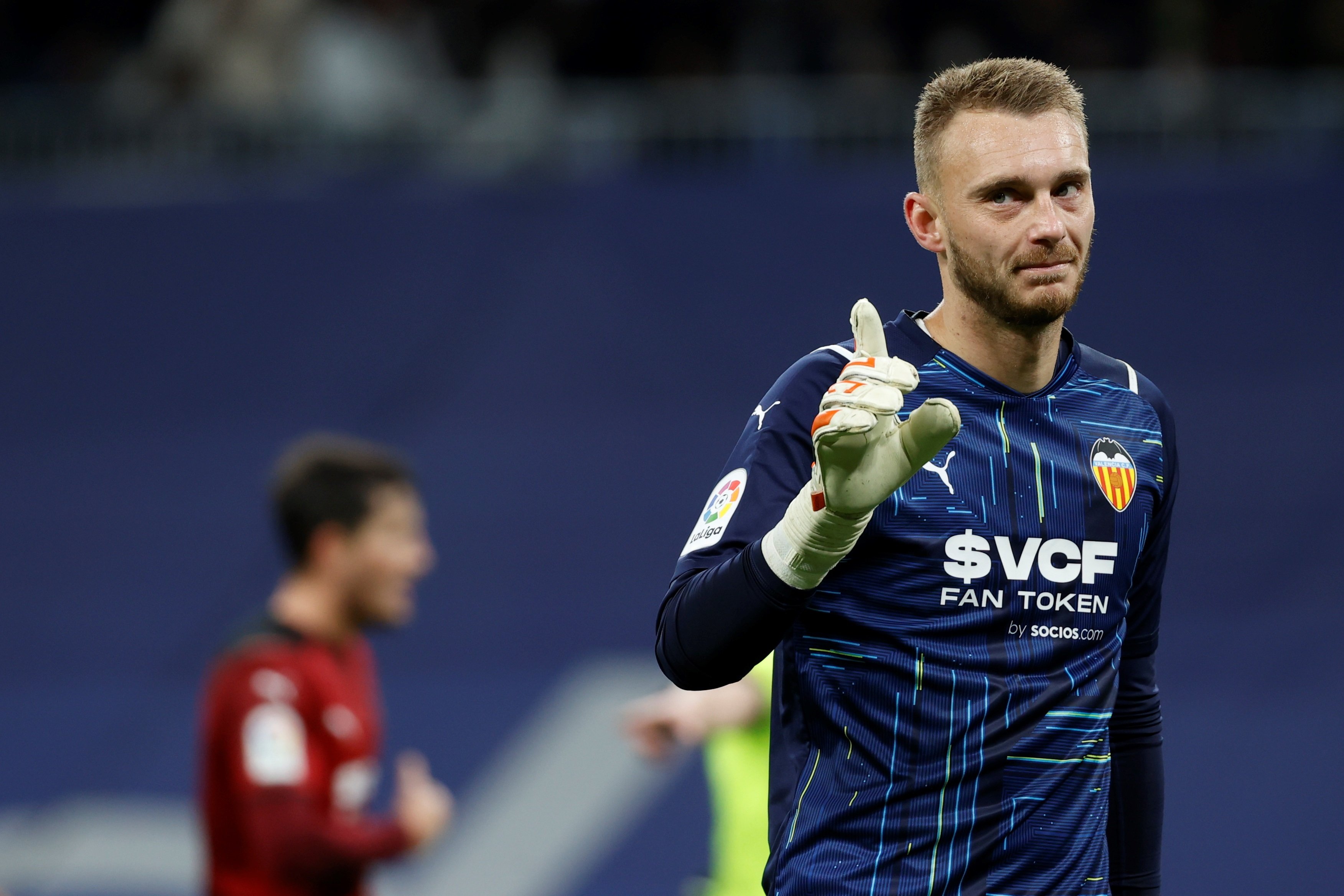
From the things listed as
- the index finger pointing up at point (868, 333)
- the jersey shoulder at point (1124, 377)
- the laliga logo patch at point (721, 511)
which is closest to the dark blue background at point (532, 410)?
the jersey shoulder at point (1124, 377)

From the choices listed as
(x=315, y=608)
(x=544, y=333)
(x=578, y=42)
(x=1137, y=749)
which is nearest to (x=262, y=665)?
(x=315, y=608)

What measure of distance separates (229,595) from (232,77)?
2.76 meters

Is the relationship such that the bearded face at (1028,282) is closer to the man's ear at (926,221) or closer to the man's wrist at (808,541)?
the man's ear at (926,221)

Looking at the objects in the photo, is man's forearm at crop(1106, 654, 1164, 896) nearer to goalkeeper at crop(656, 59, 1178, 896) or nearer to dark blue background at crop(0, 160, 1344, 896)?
goalkeeper at crop(656, 59, 1178, 896)

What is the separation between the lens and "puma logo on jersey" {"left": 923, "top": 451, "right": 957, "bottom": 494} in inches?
81.4

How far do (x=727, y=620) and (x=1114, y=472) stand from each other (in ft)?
2.09

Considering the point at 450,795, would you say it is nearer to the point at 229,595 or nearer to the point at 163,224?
the point at 229,595

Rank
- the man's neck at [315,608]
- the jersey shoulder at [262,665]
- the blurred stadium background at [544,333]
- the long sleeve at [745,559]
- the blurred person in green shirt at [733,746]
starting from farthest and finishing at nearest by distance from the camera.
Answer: the blurred stadium background at [544,333] < the man's neck at [315,608] < the jersey shoulder at [262,665] < the blurred person in green shirt at [733,746] < the long sleeve at [745,559]

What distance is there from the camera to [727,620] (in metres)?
1.92

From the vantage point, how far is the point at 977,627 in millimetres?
2043

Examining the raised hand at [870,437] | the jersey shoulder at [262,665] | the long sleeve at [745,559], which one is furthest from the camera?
the jersey shoulder at [262,665]

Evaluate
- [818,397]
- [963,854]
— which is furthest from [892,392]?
[963,854]

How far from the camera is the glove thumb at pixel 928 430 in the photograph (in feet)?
5.93

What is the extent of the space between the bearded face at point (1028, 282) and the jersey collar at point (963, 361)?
85mm
